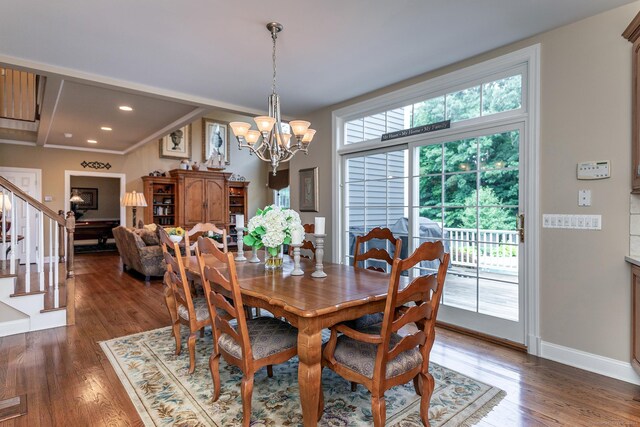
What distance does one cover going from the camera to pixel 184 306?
8.43ft

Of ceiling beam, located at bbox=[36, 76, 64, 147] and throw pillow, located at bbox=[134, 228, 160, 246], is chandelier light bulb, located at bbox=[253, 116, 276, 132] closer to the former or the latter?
ceiling beam, located at bbox=[36, 76, 64, 147]

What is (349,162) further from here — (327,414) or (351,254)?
(327,414)

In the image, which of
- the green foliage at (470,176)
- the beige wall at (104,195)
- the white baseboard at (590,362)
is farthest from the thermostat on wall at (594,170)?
the beige wall at (104,195)

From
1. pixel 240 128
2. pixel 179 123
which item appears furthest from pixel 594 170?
pixel 179 123

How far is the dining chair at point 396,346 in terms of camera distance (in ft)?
5.04

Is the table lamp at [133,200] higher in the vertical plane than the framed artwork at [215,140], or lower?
lower

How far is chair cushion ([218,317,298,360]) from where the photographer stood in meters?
1.84

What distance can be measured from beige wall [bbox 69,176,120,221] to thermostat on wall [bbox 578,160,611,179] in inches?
481

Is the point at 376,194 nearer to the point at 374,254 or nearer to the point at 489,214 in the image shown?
the point at 489,214

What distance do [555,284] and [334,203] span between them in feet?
8.54

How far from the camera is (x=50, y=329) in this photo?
10.9 feet

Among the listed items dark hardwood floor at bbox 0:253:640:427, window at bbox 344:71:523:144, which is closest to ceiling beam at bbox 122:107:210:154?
window at bbox 344:71:523:144

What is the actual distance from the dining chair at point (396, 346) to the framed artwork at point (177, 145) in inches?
324

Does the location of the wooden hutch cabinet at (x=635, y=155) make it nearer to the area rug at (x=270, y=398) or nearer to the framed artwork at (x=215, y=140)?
the area rug at (x=270, y=398)
